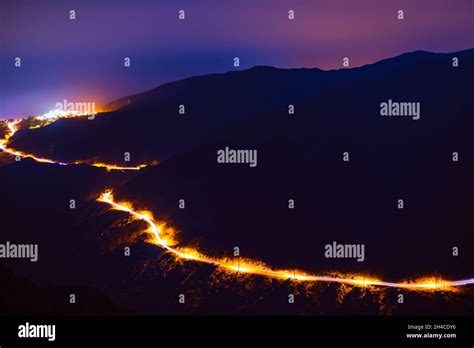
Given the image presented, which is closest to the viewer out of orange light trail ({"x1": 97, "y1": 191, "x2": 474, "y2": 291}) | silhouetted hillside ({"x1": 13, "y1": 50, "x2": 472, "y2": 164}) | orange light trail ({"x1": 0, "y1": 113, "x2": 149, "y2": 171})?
orange light trail ({"x1": 97, "y1": 191, "x2": 474, "y2": 291})

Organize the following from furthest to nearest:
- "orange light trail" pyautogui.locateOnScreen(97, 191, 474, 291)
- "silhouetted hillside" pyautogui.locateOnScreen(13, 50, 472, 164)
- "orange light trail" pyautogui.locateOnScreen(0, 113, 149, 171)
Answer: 1. "silhouetted hillside" pyautogui.locateOnScreen(13, 50, 472, 164)
2. "orange light trail" pyautogui.locateOnScreen(0, 113, 149, 171)
3. "orange light trail" pyautogui.locateOnScreen(97, 191, 474, 291)

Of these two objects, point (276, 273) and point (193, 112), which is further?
point (193, 112)

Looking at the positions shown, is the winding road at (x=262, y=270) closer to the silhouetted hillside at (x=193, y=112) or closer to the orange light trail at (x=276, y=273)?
the orange light trail at (x=276, y=273)

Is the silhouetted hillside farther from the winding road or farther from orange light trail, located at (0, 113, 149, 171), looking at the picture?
the winding road

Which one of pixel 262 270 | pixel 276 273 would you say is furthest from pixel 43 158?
Answer: pixel 276 273

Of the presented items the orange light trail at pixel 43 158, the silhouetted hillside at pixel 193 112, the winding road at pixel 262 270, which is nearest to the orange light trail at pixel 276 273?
the winding road at pixel 262 270

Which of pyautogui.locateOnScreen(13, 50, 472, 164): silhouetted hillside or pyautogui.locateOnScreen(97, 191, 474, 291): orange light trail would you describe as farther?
pyautogui.locateOnScreen(13, 50, 472, 164): silhouetted hillside

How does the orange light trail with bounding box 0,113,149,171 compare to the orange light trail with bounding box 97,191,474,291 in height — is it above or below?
above

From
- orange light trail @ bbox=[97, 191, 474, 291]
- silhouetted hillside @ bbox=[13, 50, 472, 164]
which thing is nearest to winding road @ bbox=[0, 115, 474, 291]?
orange light trail @ bbox=[97, 191, 474, 291]

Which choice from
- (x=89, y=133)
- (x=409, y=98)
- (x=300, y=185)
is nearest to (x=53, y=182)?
(x=89, y=133)

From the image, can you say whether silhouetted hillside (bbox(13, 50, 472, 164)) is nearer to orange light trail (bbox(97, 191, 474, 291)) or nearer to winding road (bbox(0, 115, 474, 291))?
winding road (bbox(0, 115, 474, 291))

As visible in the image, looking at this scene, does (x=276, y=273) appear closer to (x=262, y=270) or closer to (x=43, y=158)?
(x=262, y=270)
